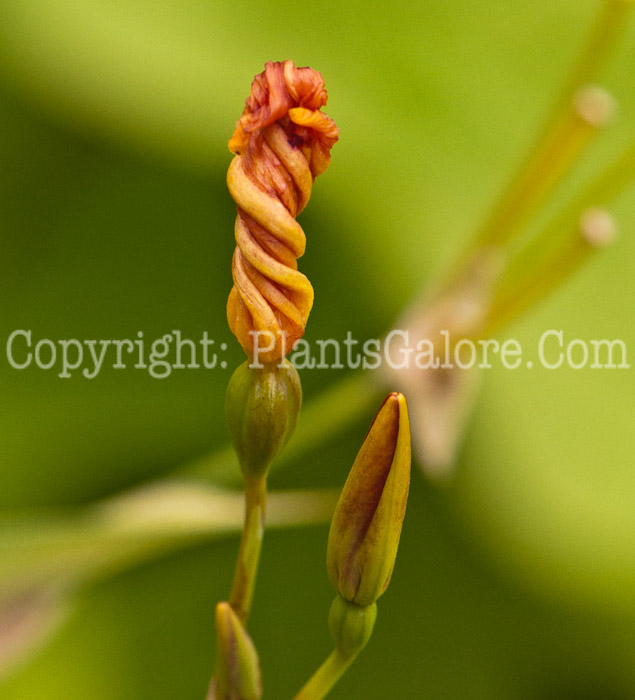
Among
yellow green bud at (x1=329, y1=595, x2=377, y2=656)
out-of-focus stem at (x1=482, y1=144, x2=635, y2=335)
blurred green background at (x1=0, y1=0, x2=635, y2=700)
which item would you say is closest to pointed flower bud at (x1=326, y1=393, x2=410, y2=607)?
yellow green bud at (x1=329, y1=595, x2=377, y2=656)

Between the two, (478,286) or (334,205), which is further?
(334,205)

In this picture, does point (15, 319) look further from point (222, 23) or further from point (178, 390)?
point (222, 23)

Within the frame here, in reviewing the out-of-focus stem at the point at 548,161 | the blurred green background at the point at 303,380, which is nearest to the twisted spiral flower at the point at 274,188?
the out-of-focus stem at the point at 548,161

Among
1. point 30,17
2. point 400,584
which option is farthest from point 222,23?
point 400,584

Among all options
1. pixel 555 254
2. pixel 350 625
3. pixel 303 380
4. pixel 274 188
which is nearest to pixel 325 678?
pixel 350 625

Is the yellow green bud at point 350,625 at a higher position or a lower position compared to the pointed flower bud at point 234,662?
higher

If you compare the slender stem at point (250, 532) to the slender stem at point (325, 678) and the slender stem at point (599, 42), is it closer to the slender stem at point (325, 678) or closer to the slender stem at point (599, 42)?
the slender stem at point (325, 678)

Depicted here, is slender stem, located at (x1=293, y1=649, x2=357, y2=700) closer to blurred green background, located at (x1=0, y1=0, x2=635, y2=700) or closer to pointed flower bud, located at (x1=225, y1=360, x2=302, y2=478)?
pointed flower bud, located at (x1=225, y1=360, x2=302, y2=478)
